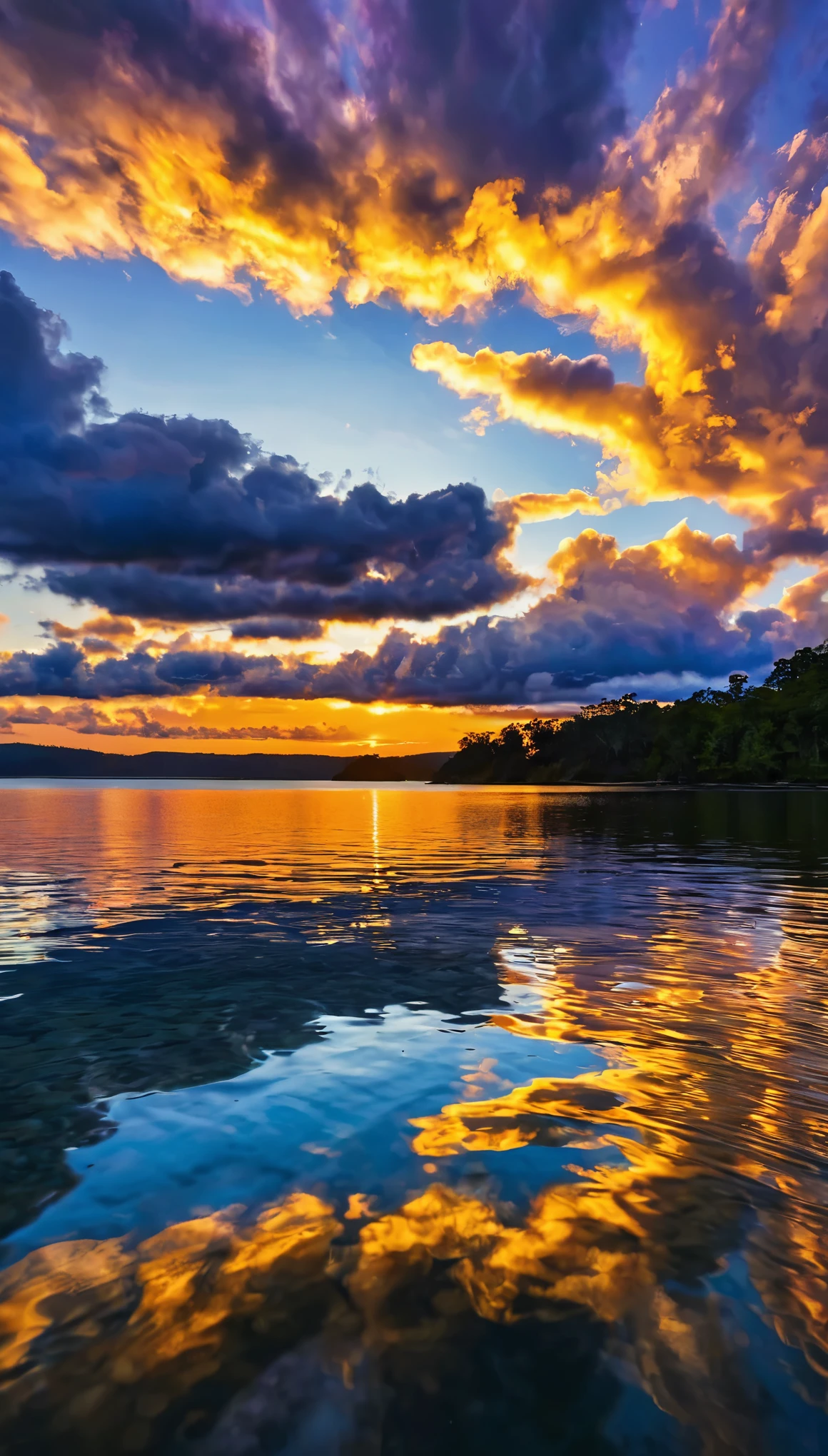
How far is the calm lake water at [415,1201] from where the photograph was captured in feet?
12.9

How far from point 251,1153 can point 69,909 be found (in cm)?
1650

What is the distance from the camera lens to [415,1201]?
19.2 ft

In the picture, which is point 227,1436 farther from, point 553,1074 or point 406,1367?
point 553,1074

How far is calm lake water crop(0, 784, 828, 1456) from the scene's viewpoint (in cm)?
395

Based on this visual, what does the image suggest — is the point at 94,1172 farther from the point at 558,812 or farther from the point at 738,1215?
the point at 558,812

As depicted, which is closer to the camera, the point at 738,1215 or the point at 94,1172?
the point at 738,1215

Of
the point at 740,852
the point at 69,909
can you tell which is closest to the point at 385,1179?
the point at 69,909

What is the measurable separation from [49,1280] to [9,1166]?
2048 millimetres

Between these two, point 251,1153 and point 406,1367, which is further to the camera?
point 251,1153

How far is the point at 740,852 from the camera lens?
36.9 meters

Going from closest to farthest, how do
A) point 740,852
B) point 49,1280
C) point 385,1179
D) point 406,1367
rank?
point 406,1367
point 49,1280
point 385,1179
point 740,852

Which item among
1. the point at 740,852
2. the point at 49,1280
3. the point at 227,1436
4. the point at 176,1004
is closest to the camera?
the point at 227,1436

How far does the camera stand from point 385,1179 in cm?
621

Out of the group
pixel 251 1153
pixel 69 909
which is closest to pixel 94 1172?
pixel 251 1153
